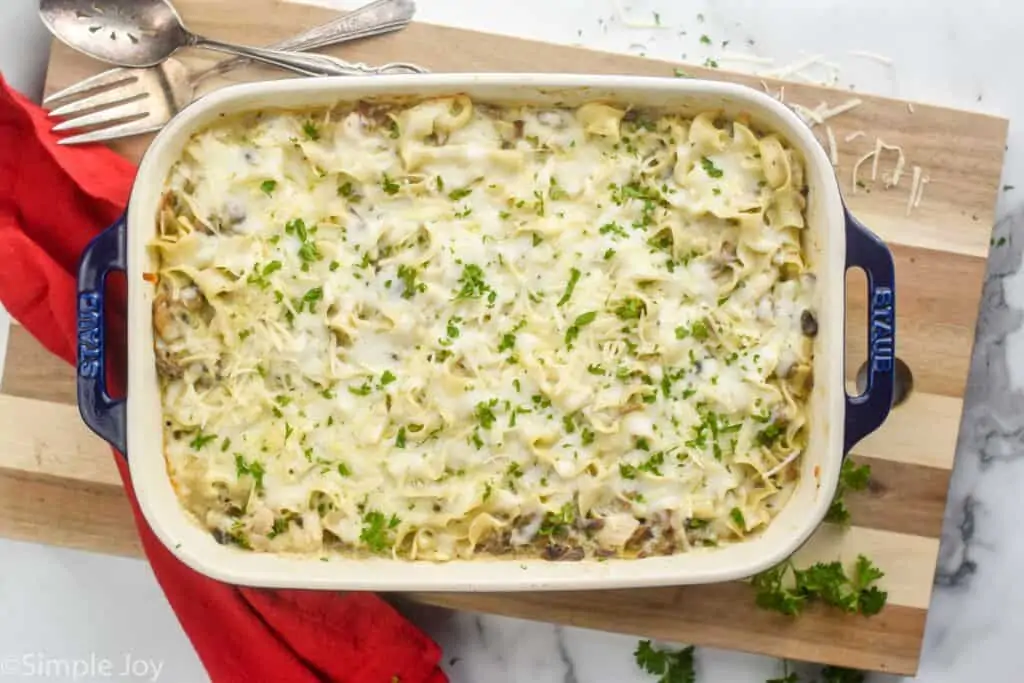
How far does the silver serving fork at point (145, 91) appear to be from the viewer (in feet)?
7.96

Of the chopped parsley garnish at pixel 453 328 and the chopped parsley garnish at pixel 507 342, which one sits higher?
the chopped parsley garnish at pixel 453 328

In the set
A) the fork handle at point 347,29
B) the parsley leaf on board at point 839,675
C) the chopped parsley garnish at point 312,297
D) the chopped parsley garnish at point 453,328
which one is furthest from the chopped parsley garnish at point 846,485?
the fork handle at point 347,29

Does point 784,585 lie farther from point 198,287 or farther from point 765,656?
point 198,287

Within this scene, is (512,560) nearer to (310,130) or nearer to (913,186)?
(310,130)

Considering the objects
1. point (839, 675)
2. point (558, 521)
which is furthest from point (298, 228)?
point (839, 675)

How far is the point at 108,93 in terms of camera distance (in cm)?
244

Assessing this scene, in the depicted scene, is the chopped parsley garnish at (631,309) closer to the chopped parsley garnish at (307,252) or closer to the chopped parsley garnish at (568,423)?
the chopped parsley garnish at (568,423)

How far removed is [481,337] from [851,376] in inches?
33.7

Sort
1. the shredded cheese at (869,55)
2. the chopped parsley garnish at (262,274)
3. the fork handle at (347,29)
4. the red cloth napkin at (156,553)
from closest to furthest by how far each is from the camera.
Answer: the chopped parsley garnish at (262,274), the red cloth napkin at (156,553), the fork handle at (347,29), the shredded cheese at (869,55)

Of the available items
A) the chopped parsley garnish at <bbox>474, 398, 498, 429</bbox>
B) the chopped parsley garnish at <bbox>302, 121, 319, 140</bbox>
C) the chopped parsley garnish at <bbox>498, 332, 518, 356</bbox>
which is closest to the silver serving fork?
the chopped parsley garnish at <bbox>302, 121, 319, 140</bbox>

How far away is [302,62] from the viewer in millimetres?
2418

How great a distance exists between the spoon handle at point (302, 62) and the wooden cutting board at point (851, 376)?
42mm

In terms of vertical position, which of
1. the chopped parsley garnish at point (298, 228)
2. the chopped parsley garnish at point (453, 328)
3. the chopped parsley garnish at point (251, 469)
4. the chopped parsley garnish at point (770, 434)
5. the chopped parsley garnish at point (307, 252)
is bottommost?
the chopped parsley garnish at point (251, 469)

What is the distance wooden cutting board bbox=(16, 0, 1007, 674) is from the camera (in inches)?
96.3
